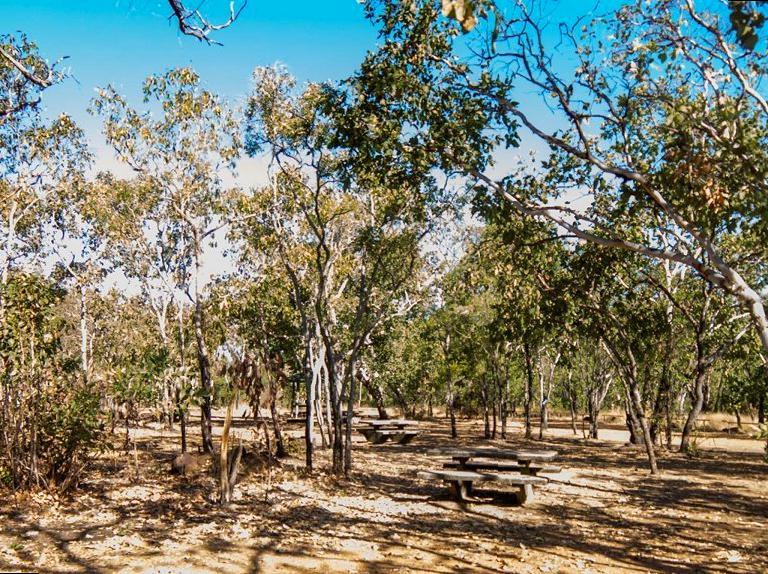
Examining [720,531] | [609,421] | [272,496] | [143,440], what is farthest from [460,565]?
[609,421]

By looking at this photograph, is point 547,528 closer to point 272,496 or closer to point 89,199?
point 272,496

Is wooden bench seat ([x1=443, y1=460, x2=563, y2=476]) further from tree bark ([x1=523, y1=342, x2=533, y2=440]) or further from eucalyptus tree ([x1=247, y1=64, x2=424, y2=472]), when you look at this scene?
tree bark ([x1=523, y1=342, x2=533, y2=440])

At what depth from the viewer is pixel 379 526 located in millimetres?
9352

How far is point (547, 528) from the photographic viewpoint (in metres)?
9.18

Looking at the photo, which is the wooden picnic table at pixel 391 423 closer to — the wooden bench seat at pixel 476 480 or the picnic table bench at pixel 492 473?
the picnic table bench at pixel 492 473

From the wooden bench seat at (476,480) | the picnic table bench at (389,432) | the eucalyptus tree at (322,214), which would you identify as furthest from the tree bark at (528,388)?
the wooden bench seat at (476,480)

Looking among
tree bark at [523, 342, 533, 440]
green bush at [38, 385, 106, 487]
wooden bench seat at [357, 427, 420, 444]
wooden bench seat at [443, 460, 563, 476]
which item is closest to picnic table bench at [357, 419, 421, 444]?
wooden bench seat at [357, 427, 420, 444]

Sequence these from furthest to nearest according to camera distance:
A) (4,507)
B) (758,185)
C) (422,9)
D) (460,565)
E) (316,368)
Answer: (316,368) < (4,507) < (422,9) < (460,565) < (758,185)

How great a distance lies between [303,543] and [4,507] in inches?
210

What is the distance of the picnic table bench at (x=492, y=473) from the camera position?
1073cm

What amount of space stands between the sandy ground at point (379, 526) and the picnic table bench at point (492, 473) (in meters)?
0.35

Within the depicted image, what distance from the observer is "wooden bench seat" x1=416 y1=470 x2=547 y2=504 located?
35.0 feet

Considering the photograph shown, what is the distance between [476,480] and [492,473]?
0.78 metres

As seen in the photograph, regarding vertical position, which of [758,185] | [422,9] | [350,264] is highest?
[422,9]
